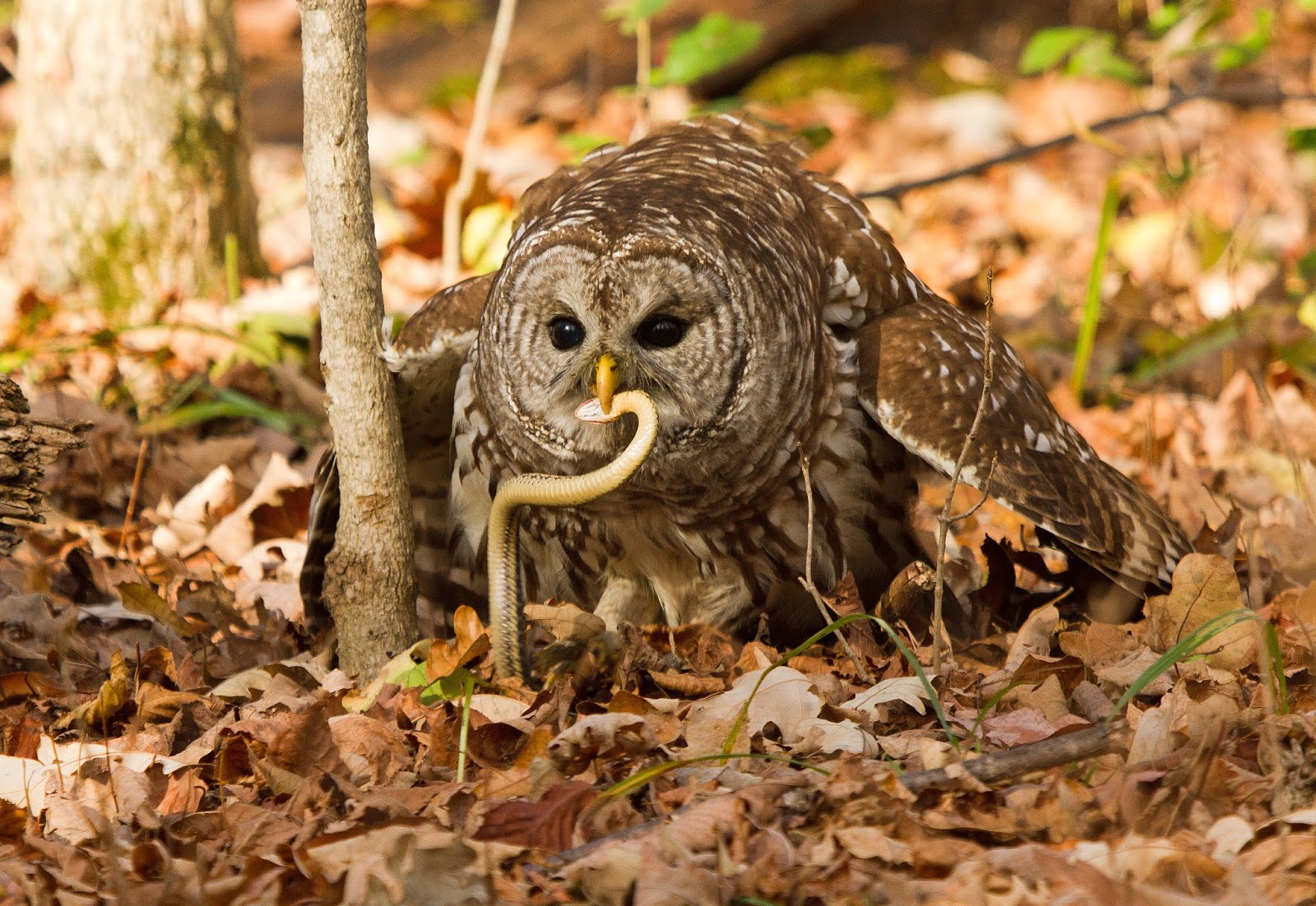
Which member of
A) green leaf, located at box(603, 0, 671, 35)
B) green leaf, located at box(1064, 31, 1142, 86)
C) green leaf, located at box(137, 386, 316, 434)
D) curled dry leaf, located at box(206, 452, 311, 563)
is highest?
green leaf, located at box(603, 0, 671, 35)

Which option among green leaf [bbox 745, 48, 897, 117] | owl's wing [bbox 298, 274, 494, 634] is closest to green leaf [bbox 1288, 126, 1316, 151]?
owl's wing [bbox 298, 274, 494, 634]

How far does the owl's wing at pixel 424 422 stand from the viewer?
442 centimetres

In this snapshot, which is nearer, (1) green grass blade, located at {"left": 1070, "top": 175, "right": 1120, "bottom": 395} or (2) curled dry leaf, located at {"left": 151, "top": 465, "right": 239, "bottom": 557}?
(2) curled dry leaf, located at {"left": 151, "top": 465, "right": 239, "bottom": 557}

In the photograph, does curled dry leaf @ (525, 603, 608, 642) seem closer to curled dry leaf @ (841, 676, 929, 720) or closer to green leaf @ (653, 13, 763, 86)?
curled dry leaf @ (841, 676, 929, 720)

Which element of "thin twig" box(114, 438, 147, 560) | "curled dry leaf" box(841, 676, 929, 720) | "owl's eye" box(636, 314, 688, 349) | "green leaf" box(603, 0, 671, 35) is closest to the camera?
"curled dry leaf" box(841, 676, 929, 720)

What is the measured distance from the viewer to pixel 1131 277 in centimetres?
788

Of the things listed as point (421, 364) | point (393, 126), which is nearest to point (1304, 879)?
point (421, 364)

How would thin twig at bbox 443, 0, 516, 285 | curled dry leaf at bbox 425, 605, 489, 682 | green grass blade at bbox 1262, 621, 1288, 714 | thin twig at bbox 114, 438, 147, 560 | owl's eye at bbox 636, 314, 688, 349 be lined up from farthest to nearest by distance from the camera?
thin twig at bbox 443, 0, 516, 285 → thin twig at bbox 114, 438, 147, 560 → owl's eye at bbox 636, 314, 688, 349 → curled dry leaf at bbox 425, 605, 489, 682 → green grass blade at bbox 1262, 621, 1288, 714

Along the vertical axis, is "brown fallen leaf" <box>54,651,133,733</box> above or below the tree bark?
below

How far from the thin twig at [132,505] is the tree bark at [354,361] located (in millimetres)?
1363

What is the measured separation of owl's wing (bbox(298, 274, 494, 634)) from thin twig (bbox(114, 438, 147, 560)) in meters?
0.83

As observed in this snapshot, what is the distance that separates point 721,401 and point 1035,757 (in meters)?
1.56

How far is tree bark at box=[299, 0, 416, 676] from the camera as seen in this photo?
147 inches

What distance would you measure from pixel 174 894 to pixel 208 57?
4.88 metres
